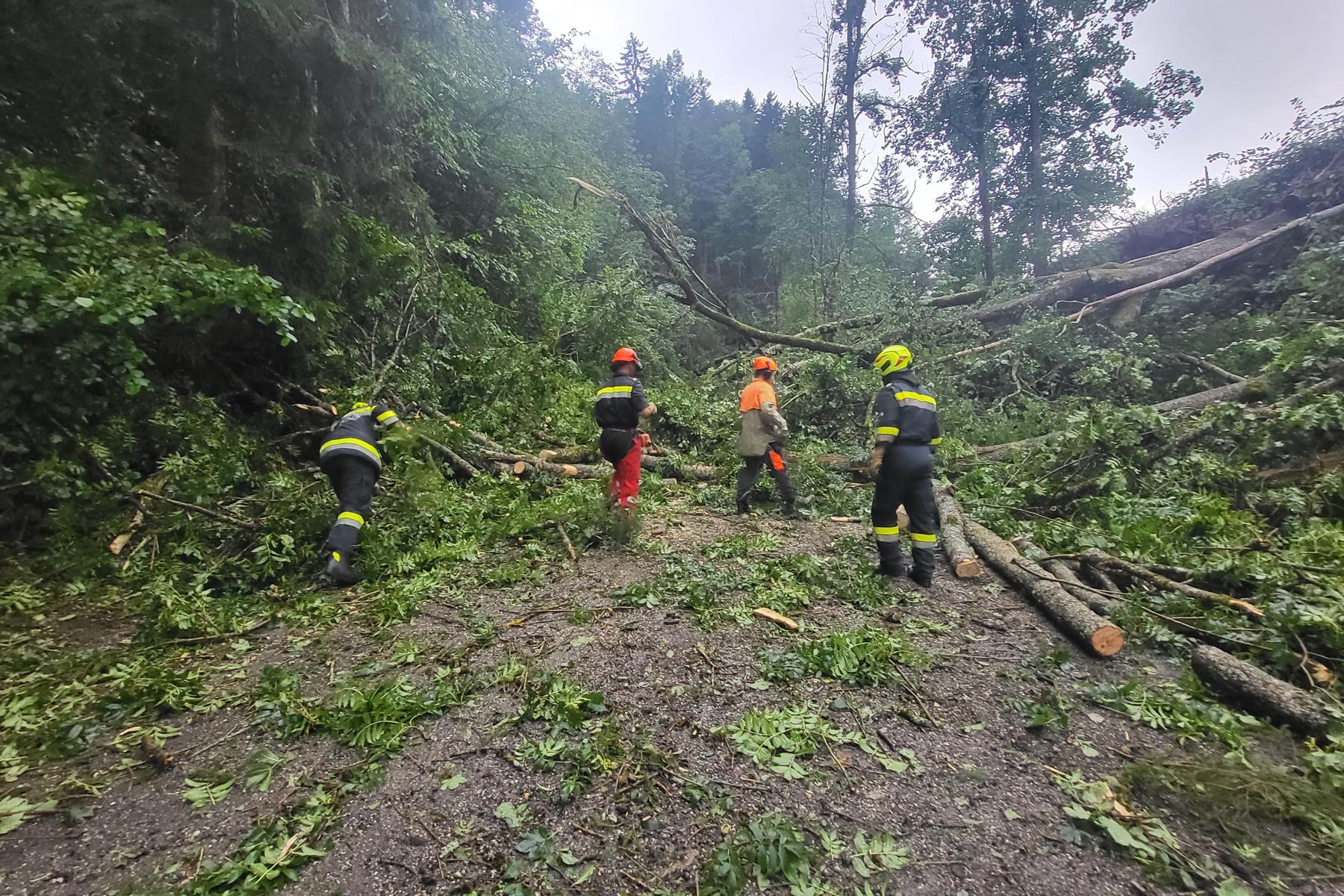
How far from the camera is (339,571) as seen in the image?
442cm

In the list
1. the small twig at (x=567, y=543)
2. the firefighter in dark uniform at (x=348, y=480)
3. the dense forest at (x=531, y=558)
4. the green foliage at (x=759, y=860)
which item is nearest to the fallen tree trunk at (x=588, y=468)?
the dense forest at (x=531, y=558)

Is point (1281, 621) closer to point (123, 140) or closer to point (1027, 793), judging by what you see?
point (1027, 793)

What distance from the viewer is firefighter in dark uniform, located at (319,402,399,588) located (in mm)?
4449

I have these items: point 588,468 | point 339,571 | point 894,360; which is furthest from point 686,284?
point 339,571

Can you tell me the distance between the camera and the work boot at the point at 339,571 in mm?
4406

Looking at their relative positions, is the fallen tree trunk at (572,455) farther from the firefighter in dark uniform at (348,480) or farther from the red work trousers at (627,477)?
the firefighter in dark uniform at (348,480)

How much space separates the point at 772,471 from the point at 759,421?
652 mm

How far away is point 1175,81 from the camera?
15.8 m

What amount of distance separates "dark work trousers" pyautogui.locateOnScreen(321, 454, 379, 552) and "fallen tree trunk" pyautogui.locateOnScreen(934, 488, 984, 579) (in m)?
4.81

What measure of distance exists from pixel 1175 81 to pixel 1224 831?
21.4m

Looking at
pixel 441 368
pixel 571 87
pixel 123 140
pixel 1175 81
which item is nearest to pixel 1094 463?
pixel 441 368

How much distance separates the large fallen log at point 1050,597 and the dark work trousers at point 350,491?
5040 mm

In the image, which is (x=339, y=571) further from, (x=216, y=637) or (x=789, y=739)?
(x=789, y=739)

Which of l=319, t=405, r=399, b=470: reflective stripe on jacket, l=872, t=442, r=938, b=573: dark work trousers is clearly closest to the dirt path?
l=872, t=442, r=938, b=573: dark work trousers
